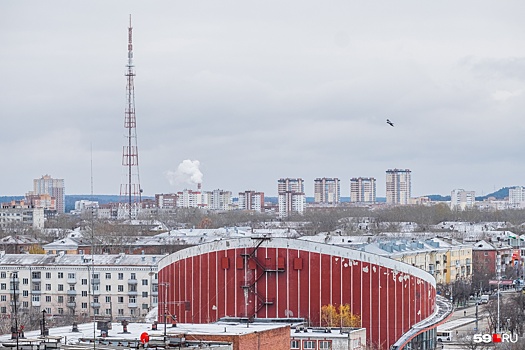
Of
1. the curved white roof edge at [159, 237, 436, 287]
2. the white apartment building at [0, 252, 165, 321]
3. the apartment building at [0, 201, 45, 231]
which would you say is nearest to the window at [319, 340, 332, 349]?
the curved white roof edge at [159, 237, 436, 287]

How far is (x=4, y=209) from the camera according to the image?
143m

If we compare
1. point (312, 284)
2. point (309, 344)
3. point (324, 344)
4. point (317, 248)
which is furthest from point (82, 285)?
point (324, 344)

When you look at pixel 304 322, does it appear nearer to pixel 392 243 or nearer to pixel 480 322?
pixel 480 322

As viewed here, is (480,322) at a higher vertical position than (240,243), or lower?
lower

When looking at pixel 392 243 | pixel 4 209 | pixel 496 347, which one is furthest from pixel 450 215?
pixel 496 347

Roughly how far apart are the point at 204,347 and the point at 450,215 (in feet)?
420

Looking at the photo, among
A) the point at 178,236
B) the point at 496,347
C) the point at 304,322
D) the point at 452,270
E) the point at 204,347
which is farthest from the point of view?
the point at 178,236

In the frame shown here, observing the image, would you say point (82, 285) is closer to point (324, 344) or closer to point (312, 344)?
point (312, 344)
